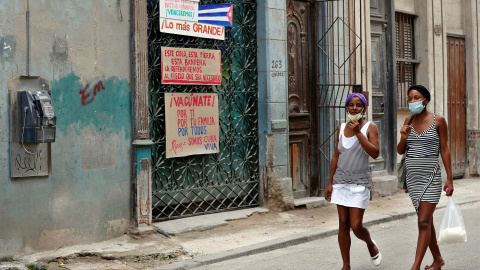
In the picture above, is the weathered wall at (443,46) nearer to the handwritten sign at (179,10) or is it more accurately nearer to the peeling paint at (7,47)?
the handwritten sign at (179,10)

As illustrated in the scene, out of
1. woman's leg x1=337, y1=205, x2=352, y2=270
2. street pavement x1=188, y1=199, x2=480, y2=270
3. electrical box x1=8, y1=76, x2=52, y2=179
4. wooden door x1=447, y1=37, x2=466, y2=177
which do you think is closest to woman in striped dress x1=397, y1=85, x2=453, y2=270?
woman's leg x1=337, y1=205, x2=352, y2=270

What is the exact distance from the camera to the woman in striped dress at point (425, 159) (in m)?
6.13

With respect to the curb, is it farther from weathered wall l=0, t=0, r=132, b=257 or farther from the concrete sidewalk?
weathered wall l=0, t=0, r=132, b=257

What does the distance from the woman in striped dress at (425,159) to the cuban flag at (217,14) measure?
3.89 metres

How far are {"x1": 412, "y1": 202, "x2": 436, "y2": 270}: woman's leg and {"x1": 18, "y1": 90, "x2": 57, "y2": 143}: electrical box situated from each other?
3853mm

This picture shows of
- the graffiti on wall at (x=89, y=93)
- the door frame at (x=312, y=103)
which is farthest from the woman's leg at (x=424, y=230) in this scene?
the door frame at (x=312, y=103)

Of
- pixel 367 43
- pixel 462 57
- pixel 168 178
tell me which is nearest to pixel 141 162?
pixel 168 178

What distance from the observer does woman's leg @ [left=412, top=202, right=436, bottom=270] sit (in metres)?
6.00

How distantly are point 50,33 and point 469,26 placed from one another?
35.8ft

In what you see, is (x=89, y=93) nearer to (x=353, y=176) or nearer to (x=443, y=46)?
(x=353, y=176)

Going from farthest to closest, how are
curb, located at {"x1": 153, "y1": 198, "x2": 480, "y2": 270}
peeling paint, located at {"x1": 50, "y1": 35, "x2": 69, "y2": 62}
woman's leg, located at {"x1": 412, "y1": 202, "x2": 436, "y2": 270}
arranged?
peeling paint, located at {"x1": 50, "y1": 35, "x2": 69, "y2": 62} < curb, located at {"x1": 153, "y1": 198, "x2": 480, "y2": 270} < woman's leg, located at {"x1": 412, "y1": 202, "x2": 436, "y2": 270}

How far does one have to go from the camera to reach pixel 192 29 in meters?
9.22

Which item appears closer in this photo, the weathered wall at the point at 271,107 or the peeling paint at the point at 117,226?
the peeling paint at the point at 117,226

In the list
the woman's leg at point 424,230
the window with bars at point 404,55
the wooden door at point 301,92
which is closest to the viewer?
the woman's leg at point 424,230
